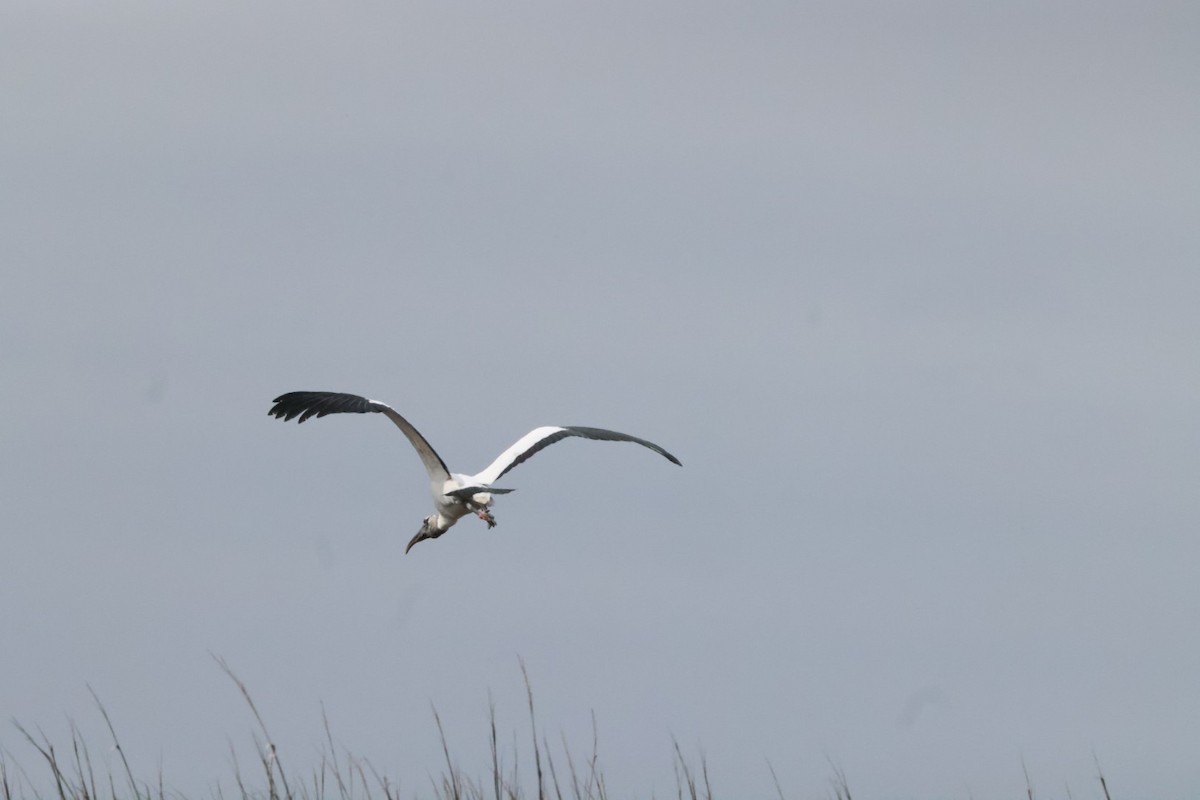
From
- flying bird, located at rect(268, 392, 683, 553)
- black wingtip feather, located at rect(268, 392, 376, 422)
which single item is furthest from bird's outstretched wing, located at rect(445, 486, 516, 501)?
black wingtip feather, located at rect(268, 392, 376, 422)

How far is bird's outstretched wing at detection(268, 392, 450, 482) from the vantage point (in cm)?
1545

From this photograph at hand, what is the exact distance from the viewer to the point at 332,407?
1552 cm

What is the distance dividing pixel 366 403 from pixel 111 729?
7872 mm

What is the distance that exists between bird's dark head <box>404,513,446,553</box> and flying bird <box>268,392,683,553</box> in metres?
0.01

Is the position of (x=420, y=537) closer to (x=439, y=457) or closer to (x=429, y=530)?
(x=429, y=530)

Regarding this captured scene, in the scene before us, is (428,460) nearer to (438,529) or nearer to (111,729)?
(438,529)

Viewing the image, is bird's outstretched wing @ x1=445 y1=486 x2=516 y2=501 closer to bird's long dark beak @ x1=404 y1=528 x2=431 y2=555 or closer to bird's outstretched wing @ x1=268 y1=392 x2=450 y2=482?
bird's outstretched wing @ x1=268 y1=392 x2=450 y2=482

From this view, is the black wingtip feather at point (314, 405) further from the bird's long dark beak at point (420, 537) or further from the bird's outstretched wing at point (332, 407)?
the bird's long dark beak at point (420, 537)

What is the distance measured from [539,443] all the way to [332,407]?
242cm

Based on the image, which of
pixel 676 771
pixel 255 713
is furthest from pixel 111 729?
pixel 676 771

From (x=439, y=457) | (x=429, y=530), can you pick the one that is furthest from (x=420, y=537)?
(x=439, y=457)

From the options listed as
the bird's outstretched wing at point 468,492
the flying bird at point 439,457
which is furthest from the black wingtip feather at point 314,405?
the bird's outstretched wing at point 468,492

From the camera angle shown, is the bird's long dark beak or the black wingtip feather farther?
the bird's long dark beak

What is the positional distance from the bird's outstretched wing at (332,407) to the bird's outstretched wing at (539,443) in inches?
26.5
